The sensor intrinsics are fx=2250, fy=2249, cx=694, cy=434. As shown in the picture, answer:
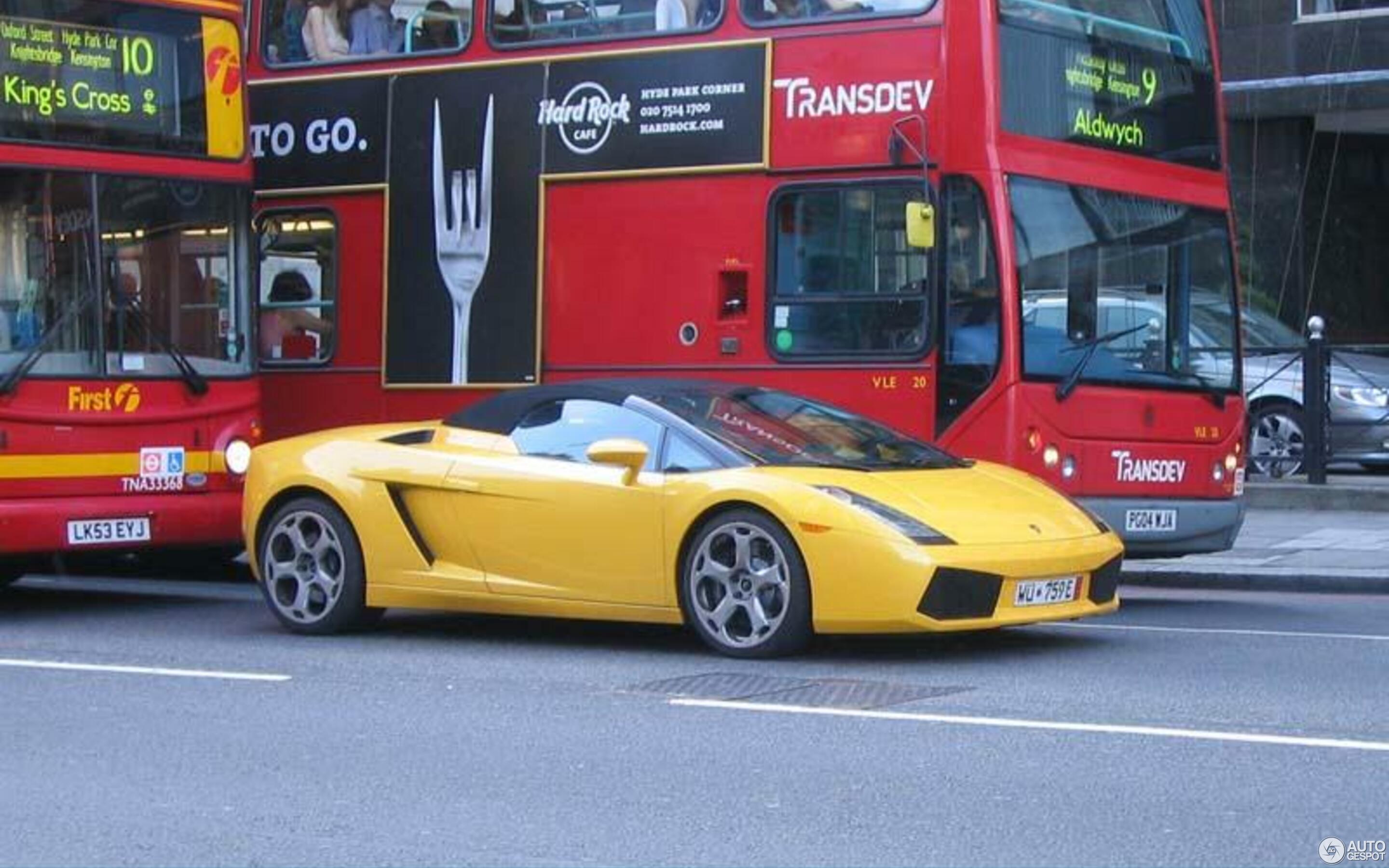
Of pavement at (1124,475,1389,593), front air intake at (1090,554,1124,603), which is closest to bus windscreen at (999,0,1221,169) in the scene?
pavement at (1124,475,1389,593)

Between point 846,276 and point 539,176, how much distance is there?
2.34 meters

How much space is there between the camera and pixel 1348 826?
669cm

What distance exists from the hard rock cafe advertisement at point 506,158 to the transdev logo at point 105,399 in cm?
218

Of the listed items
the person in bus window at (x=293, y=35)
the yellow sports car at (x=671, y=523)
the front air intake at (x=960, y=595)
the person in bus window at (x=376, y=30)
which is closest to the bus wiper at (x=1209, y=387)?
the yellow sports car at (x=671, y=523)

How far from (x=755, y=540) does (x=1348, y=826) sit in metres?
3.87

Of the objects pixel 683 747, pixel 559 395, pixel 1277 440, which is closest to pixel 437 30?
pixel 559 395

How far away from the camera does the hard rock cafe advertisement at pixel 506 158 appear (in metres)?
13.4

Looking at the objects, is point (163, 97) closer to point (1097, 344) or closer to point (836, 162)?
point (836, 162)

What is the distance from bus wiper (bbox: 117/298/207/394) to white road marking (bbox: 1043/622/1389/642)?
5.20 metres

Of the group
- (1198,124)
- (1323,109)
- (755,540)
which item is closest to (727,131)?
(1198,124)

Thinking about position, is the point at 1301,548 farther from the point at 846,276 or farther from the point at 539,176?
the point at 539,176

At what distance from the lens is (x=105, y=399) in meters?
12.9

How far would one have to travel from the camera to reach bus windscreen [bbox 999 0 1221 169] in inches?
495

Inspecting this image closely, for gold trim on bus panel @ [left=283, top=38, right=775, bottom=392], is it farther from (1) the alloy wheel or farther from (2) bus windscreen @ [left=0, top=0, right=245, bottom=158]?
(1) the alloy wheel
